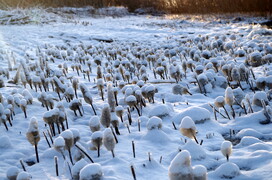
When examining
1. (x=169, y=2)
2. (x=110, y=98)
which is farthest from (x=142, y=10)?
(x=110, y=98)

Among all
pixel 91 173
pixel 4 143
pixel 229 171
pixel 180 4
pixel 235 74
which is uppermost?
pixel 180 4

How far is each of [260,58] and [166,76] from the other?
7.87 feet

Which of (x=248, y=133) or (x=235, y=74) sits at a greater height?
(x=235, y=74)

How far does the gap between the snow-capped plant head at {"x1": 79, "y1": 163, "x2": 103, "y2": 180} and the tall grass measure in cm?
2172

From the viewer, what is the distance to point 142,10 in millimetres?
38375

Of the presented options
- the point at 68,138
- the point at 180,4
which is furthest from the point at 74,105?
the point at 180,4

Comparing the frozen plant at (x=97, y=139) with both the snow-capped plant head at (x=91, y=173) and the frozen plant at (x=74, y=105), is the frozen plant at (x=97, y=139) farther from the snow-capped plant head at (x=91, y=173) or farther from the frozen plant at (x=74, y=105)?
the frozen plant at (x=74, y=105)

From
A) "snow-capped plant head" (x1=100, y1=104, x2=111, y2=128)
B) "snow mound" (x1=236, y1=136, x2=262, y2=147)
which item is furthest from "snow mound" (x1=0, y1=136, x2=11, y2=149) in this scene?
"snow mound" (x1=236, y1=136, x2=262, y2=147)

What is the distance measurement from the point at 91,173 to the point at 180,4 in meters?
33.3

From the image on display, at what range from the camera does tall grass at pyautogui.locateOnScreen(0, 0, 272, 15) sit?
22886 mm

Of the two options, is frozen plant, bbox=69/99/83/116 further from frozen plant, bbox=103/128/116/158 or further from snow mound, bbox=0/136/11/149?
frozen plant, bbox=103/128/116/158

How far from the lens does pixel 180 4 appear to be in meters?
33.1

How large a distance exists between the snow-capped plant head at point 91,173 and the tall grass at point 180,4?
71.3ft

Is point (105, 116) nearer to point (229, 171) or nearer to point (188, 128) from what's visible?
point (188, 128)
